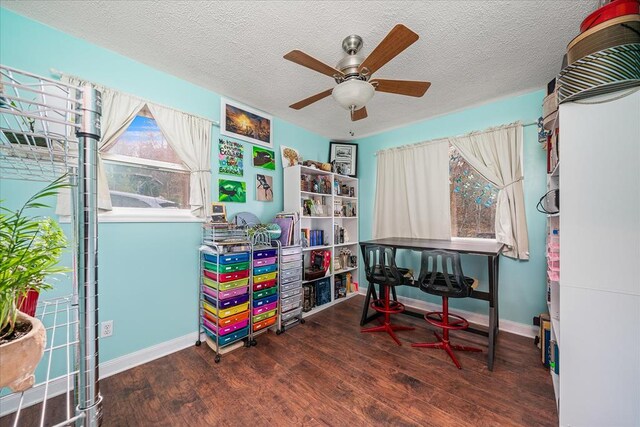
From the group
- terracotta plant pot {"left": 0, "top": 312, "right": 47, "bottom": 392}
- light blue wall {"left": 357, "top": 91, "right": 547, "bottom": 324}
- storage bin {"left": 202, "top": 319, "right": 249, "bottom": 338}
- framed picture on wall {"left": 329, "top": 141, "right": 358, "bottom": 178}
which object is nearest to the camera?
terracotta plant pot {"left": 0, "top": 312, "right": 47, "bottom": 392}

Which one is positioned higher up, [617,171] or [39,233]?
[617,171]

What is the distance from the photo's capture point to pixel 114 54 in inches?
80.7

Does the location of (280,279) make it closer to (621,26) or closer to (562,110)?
(562,110)

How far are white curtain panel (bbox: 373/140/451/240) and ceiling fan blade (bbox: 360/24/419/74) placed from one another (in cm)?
195

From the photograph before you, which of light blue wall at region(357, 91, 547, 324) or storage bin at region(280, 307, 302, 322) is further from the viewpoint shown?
storage bin at region(280, 307, 302, 322)

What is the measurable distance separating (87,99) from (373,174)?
143 inches

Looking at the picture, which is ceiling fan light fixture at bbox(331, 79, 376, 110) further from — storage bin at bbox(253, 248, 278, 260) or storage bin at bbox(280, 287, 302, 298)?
storage bin at bbox(280, 287, 302, 298)

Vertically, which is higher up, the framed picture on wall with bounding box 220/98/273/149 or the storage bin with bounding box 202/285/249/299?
the framed picture on wall with bounding box 220/98/273/149

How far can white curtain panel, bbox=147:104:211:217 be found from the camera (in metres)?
2.29

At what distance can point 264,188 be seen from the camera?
3.09m

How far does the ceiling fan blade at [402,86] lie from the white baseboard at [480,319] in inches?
101

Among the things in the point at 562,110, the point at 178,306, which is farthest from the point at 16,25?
the point at 562,110

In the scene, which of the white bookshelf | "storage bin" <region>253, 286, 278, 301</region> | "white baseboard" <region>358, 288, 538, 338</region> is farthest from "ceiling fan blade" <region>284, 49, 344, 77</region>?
"white baseboard" <region>358, 288, 538, 338</region>

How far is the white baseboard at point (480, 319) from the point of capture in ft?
8.50
